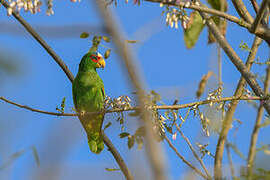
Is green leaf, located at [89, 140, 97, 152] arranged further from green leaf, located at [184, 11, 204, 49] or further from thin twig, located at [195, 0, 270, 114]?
thin twig, located at [195, 0, 270, 114]

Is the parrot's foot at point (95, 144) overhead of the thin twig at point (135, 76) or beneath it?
overhead

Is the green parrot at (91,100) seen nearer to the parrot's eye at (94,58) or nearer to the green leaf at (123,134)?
the parrot's eye at (94,58)

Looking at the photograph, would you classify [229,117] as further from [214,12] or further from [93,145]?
[93,145]

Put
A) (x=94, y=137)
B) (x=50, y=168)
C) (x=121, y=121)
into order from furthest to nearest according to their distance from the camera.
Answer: (x=94, y=137), (x=121, y=121), (x=50, y=168)

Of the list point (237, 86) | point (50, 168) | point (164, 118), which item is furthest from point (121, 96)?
point (50, 168)

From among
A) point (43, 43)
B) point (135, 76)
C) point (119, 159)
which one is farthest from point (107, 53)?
point (135, 76)

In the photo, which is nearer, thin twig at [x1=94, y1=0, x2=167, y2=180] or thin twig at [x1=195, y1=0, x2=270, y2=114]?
thin twig at [x1=94, y1=0, x2=167, y2=180]

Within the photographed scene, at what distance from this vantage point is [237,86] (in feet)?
12.2

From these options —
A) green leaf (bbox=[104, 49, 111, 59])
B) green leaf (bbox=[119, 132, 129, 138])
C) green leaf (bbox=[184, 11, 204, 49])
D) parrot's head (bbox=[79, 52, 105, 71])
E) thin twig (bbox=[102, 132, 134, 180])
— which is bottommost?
thin twig (bbox=[102, 132, 134, 180])

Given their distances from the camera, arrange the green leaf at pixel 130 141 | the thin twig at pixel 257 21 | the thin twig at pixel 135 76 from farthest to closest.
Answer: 1. the green leaf at pixel 130 141
2. the thin twig at pixel 257 21
3. the thin twig at pixel 135 76

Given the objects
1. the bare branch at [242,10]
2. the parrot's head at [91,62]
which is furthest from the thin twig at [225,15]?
the parrot's head at [91,62]

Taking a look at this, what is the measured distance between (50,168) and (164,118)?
185 cm

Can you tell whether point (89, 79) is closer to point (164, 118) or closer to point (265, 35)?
point (164, 118)

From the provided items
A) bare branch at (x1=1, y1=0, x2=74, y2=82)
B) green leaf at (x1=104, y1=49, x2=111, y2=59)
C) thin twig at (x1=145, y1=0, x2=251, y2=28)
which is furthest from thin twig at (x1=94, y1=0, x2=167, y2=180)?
green leaf at (x1=104, y1=49, x2=111, y2=59)
